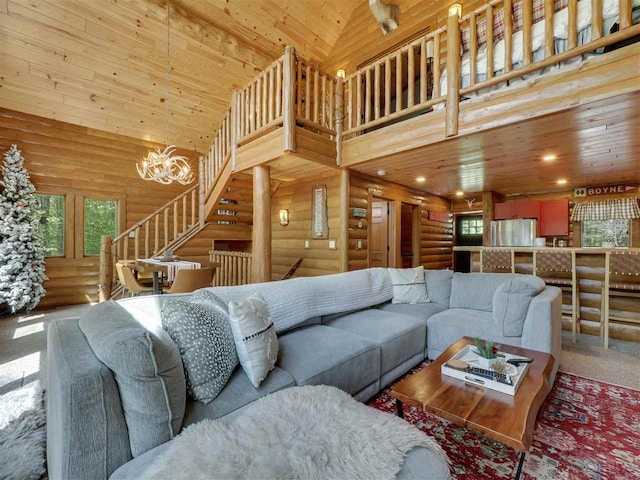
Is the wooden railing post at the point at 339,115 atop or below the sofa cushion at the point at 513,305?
atop

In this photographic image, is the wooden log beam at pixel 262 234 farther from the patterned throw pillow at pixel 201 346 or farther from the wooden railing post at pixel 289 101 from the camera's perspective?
the patterned throw pillow at pixel 201 346

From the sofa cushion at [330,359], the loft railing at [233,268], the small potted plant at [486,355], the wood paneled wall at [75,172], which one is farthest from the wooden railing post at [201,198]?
the small potted plant at [486,355]

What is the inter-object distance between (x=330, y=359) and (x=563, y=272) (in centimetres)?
384

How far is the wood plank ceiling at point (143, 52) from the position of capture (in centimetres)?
418

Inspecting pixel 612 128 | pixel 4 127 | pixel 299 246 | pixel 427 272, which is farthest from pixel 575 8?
pixel 4 127

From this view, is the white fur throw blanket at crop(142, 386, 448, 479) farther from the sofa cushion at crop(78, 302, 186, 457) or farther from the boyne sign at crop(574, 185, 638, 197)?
the boyne sign at crop(574, 185, 638, 197)

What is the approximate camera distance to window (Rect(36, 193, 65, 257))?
17.5ft

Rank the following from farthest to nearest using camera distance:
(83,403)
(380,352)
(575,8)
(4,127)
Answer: (4,127) → (575,8) → (380,352) → (83,403)

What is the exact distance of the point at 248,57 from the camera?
17.9 feet

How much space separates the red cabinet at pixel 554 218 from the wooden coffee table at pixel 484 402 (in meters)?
5.21

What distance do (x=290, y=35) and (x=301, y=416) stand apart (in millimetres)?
6356

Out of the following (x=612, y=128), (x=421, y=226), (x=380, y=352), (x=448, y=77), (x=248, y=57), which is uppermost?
(x=248, y=57)

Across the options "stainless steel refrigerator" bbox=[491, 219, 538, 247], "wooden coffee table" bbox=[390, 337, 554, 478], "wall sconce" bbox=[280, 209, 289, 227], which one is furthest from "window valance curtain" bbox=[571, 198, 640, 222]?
"wall sconce" bbox=[280, 209, 289, 227]

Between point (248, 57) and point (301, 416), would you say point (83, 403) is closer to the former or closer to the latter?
point (301, 416)
